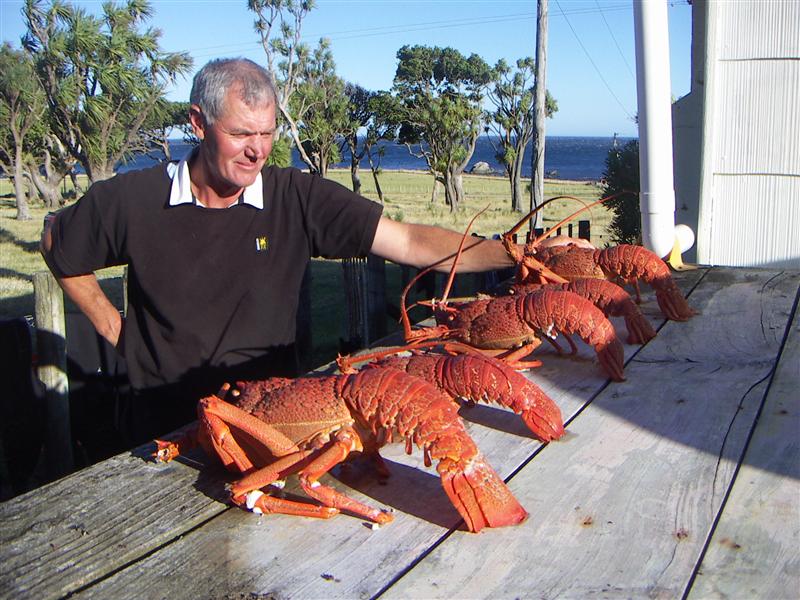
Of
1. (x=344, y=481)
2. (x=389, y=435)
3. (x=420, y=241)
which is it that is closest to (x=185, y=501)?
(x=344, y=481)

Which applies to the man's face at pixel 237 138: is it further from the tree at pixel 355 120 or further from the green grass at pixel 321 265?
the tree at pixel 355 120

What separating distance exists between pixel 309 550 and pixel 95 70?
2605 centimetres

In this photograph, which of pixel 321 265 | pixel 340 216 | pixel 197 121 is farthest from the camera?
pixel 321 265

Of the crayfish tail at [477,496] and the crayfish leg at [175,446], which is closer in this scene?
the crayfish tail at [477,496]

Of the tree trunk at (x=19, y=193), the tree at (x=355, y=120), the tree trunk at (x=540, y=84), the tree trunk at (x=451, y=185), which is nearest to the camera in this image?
the tree trunk at (x=540, y=84)

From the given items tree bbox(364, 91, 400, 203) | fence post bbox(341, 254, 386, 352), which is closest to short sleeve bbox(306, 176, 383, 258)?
fence post bbox(341, 254, 386, 352)

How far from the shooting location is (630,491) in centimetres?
174

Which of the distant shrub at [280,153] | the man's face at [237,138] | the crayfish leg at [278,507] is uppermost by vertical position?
the distant shrub at [280,153]

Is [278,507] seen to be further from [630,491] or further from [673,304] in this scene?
[673,304]

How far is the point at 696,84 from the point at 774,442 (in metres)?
4.61

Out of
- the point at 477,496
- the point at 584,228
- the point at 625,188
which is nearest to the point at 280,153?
the point at 625,188

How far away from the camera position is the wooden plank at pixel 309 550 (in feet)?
4.68

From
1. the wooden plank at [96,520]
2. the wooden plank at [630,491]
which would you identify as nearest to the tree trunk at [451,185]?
the wooden plank at [630,491]

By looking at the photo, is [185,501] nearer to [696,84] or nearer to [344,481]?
[344,481]
